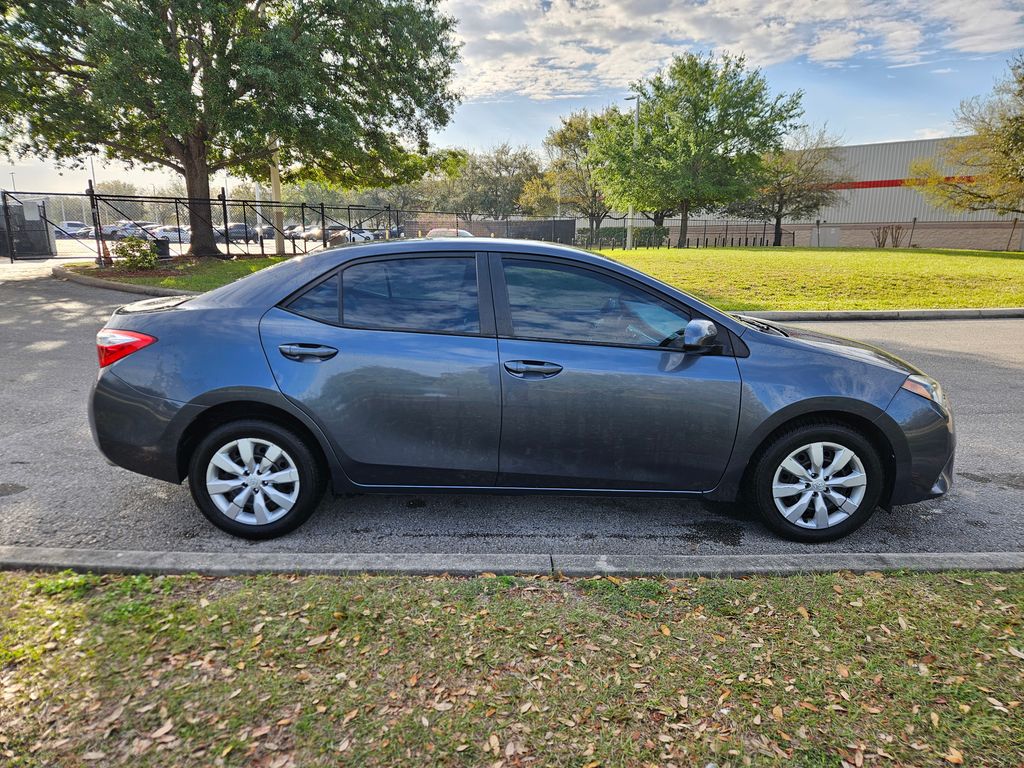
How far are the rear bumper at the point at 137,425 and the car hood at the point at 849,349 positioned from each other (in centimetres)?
344

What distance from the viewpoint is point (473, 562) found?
3100 mm

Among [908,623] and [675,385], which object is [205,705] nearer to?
[675,385]

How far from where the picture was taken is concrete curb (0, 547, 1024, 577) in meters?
3.01

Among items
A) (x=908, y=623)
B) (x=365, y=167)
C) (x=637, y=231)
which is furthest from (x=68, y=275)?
(x=637, y=231)

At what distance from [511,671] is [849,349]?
2.70 metres

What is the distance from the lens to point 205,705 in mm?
2174

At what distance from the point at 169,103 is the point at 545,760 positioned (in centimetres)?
1646

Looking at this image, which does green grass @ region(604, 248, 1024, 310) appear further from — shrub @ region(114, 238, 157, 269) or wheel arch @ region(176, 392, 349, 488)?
shrub @ region(114, 238, 157, 269)

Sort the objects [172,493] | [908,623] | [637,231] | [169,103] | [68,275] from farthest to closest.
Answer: [637,231]
[68,275]
[169,103]
[172,493]
[908,623]

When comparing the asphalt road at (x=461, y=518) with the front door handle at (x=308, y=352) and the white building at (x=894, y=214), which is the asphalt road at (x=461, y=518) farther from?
the white building at (x=894, y=214)

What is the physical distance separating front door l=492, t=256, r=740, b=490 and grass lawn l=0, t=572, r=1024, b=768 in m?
0.67

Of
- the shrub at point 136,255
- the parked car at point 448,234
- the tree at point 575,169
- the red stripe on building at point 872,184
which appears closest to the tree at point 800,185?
the red stripe on building at point 872,184

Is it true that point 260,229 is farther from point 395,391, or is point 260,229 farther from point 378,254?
point 395,391

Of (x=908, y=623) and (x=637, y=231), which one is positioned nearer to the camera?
(x=908, y=623)
